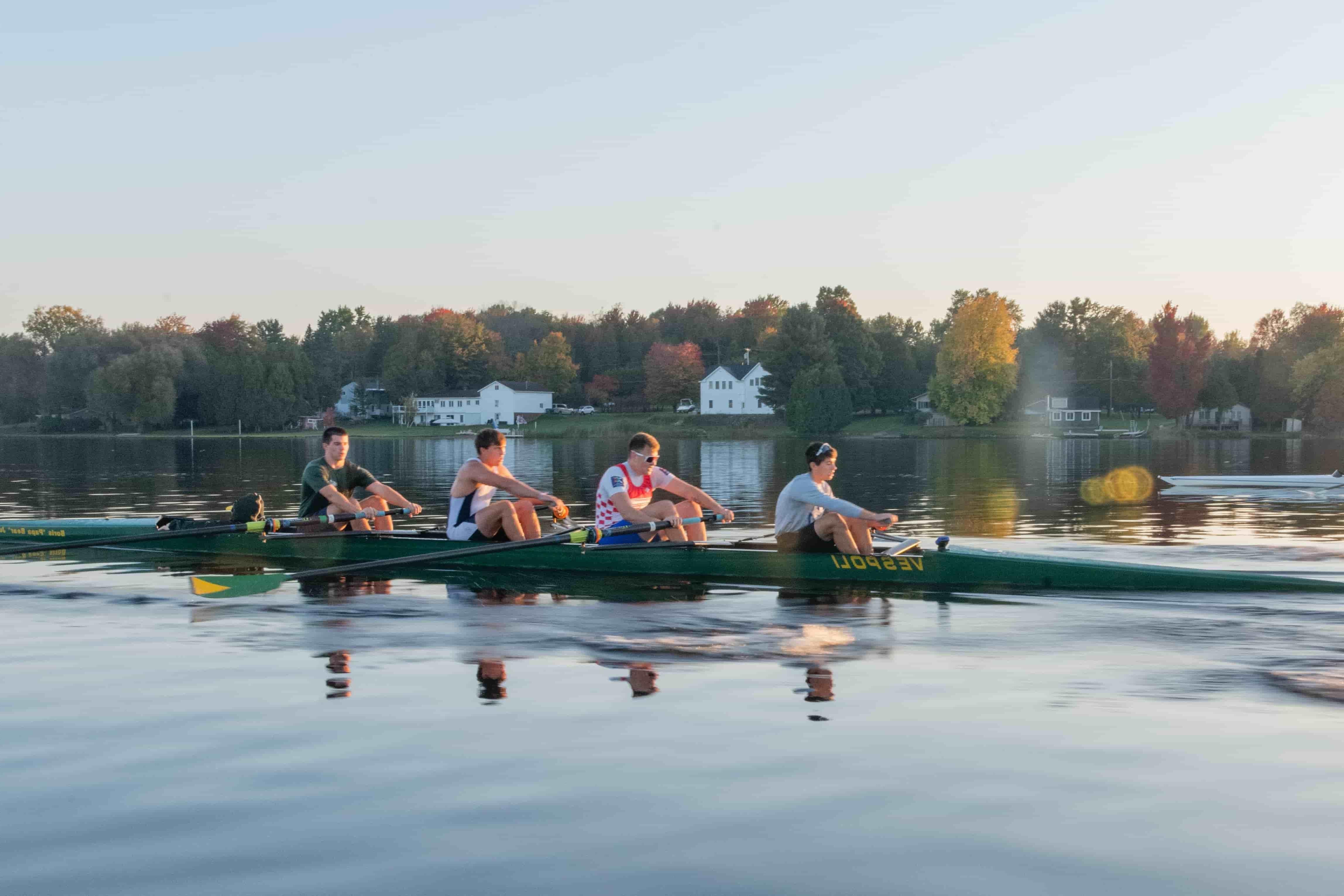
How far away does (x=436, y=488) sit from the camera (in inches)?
1340

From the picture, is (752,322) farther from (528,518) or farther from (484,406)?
(528,518)

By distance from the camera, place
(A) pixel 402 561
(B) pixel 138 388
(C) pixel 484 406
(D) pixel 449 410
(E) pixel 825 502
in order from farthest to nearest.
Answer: (D) pixel 449 410 < (C) pixel 484 406 < (B) pixel 138 388 < (A) pixel 402 561 < (E) pixel 825 502

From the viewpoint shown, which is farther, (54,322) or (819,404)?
(54,322)

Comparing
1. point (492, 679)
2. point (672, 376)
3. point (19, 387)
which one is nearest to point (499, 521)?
point (492, 679)

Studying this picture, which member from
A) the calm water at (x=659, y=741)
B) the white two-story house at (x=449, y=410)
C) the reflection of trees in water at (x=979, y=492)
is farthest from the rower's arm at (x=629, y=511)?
the white two-story house at (x=449, y=410)

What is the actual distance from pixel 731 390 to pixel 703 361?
18279 millimetres

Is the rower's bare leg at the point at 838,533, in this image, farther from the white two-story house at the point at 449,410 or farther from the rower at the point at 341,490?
the white two-story house at the point at 449,410

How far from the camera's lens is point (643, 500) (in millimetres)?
13938

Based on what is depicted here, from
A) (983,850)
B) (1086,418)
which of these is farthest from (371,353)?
(983,850)

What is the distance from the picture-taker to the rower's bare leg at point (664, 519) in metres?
13.5

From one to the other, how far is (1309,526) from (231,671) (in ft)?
59.9

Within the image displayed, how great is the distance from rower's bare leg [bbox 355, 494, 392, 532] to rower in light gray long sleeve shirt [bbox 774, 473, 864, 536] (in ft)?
16.9

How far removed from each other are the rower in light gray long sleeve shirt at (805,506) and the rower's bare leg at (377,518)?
16.9 ft

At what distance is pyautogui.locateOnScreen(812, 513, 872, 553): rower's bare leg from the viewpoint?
41.7 ft
